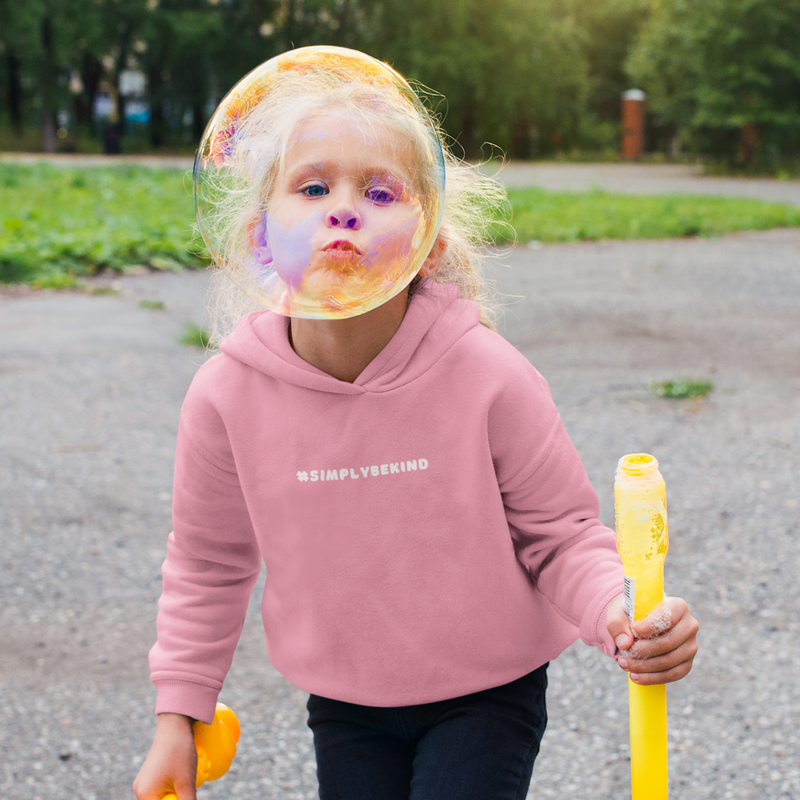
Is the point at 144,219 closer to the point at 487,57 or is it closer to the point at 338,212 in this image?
the point at 338,212

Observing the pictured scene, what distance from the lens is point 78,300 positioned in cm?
704

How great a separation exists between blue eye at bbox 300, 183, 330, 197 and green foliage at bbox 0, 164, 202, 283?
13.1 ft

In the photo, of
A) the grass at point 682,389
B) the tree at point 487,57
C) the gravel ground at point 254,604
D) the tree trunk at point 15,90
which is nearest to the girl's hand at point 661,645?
the gravel ground at point 254,604

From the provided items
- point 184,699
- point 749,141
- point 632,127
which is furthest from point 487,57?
point 184,699

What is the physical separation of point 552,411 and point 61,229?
833cm

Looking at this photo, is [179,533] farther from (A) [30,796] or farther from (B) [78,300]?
(B) [78,300]

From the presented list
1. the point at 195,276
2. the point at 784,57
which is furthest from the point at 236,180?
the point at 784,57

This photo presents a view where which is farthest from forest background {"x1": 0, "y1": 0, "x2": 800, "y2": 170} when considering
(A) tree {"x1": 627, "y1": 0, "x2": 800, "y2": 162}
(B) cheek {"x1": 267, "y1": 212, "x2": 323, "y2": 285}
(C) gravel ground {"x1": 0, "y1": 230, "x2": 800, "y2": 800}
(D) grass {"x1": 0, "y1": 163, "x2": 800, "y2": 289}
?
(B) cheek {"x1": 267, "y1": 212, "x2": 323, "y2": 285}

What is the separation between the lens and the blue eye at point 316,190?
4.36 feet

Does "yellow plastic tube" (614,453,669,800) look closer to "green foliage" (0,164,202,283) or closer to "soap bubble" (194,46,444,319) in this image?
"soap bubble" (194,46,444,319)

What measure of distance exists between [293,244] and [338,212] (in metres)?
0.08

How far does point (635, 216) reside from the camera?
11.6 meters

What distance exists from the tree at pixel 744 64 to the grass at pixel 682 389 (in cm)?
1714

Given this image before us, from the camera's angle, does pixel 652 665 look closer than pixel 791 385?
Yes
